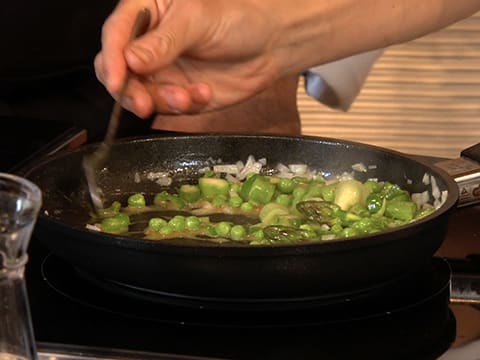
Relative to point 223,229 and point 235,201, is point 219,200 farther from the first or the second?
point 223,229

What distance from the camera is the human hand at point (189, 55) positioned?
1.23 meters

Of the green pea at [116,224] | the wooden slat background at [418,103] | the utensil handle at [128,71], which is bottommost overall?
the wooden slat background at [418,103]

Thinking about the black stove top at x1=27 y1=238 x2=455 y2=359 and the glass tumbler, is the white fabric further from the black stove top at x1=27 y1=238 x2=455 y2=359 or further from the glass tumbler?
the glass tumbler

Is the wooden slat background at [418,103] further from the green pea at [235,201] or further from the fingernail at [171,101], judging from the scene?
the green pea at [235,201]

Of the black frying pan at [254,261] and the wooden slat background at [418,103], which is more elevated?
the black frying pan at [254,261]

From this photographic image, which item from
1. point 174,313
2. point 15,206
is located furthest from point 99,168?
point 15,206

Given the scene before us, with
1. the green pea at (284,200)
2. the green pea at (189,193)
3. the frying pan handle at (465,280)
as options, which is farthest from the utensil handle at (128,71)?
the frying pan handle at (465,280)

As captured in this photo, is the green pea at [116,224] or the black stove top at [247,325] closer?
the black stove top at [247,325]

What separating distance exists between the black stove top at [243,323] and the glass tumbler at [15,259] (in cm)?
18

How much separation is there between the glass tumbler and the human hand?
1.81 feet

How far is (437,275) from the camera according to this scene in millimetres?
1068

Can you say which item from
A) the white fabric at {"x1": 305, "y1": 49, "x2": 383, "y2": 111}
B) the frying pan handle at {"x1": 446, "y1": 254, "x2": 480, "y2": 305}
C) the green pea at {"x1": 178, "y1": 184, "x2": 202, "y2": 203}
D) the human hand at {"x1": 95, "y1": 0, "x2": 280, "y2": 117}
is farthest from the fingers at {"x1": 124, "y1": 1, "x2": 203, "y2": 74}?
the white fabric at {"x1": 305, "y1": 49, "x2": 383, "y2": 111}

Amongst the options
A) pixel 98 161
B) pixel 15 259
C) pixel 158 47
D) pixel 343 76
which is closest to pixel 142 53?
pixel 158 47

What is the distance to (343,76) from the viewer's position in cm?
198
